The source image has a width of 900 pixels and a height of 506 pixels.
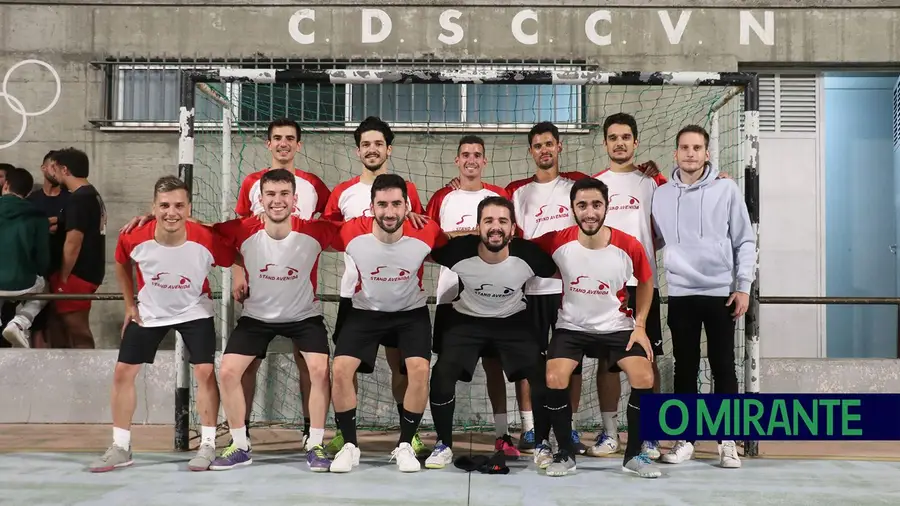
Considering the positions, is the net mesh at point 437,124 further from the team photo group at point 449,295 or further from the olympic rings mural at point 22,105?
the team photo group at point 449,295

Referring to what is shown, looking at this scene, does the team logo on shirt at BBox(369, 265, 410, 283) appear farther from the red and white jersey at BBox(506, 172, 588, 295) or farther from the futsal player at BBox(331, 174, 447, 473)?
the red and white jersey at BBox(506, 172, 588, 295)

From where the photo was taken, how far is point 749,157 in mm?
5383

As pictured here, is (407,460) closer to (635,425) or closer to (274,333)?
(274,333)

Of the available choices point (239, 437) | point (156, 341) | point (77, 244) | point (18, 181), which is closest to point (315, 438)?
point (239, 437)

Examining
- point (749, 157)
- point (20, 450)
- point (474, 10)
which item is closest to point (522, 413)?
point (749, 157)

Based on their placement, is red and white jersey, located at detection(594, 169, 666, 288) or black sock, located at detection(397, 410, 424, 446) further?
red and white jersey, located at detection(594, 169, 666, 288)

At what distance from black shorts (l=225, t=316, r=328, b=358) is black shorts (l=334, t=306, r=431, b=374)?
127mm

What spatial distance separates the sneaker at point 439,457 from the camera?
4621mm

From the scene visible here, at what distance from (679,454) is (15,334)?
4.97m

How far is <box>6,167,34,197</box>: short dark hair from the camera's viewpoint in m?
6.97

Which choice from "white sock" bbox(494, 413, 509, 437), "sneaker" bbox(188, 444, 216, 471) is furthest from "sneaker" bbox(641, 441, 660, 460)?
"sneaker" bbox(188, 444, 216, 471)

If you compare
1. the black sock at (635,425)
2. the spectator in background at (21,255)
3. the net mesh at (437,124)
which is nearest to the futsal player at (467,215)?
the black sock at (635,425)

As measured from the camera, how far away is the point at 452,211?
515 centimetres

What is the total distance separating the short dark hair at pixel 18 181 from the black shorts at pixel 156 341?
2.88 metres
